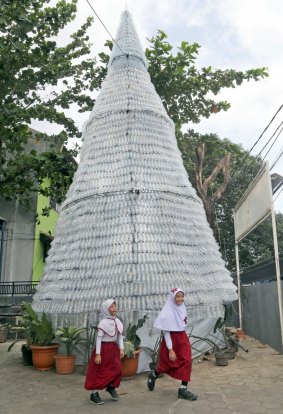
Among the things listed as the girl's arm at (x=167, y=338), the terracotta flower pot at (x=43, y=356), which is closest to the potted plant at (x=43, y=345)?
the terracotta flower pot at (x=43, y=356)

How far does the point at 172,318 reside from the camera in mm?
4812

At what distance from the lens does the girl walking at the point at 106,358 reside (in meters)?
4.53

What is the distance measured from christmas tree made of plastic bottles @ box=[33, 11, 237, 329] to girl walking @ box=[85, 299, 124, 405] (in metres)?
1.08

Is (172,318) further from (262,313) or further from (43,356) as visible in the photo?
(262,313)

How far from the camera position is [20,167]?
10.2m

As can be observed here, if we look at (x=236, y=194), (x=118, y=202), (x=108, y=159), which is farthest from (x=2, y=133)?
(x=236, y=194)

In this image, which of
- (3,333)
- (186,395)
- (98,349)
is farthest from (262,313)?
(3,333)

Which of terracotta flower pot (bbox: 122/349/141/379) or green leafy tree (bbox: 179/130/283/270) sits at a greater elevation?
green leafy tree (bbox: 179/130/283/270)

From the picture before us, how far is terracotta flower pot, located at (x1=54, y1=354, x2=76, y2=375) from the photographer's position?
20.2ft

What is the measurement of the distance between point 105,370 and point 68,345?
1.85m

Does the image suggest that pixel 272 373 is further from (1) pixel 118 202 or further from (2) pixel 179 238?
(1) pixel 118 202

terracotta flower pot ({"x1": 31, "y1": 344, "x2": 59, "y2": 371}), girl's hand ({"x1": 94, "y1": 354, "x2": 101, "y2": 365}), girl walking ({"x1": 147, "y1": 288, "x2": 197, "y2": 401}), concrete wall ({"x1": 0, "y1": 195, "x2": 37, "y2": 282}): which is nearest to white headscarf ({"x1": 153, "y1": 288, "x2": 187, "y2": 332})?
girl walking ({"x1": 147, "y1": 288, "x2": 197, "y2": 401})

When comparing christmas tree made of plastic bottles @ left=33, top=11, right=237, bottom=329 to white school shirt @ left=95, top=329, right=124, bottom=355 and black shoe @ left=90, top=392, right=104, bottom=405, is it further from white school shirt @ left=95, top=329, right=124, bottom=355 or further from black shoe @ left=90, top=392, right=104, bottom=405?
black shoe @ left=90, top=392, right=104, bottom=405

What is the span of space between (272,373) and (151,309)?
2.24 m
